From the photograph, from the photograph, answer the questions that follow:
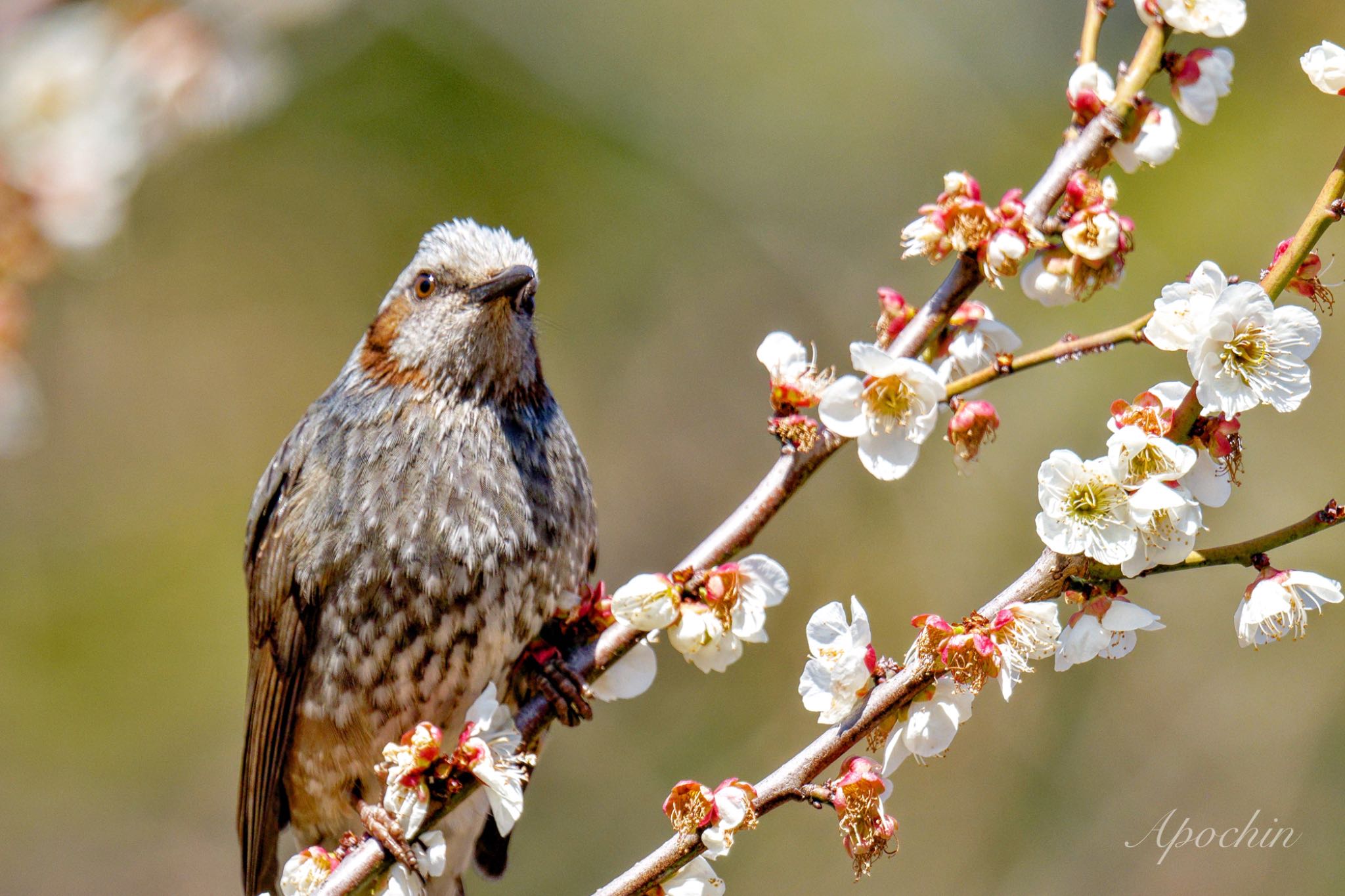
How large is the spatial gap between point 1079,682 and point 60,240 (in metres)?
4.71

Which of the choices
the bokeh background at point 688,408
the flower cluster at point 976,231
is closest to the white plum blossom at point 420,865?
the flower cluster at point 976,231

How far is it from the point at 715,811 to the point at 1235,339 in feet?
3.50

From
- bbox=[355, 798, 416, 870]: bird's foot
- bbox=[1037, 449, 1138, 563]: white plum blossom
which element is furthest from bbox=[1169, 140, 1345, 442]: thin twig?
bbox=[355, 798, 416, 870]: bird's foot

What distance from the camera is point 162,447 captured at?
810 cm

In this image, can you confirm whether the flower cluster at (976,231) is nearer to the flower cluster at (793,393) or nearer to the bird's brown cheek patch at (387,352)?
the flower cluster at (793,393)

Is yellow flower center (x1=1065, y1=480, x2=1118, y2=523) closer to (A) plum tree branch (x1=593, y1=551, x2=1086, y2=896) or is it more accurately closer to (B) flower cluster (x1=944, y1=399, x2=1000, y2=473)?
(A) plum tree branch (x1=593, y1=551, x2=1086, y2=896)

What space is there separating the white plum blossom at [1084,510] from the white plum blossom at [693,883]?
0.83 meters

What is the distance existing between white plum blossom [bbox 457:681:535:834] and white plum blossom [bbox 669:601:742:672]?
393 mm

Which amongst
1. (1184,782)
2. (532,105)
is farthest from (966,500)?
(532,105)

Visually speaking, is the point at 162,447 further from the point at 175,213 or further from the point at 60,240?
the point at 60,240

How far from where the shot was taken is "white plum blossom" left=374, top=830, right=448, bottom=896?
2340 millimetres

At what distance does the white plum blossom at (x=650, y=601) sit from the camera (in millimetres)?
2121

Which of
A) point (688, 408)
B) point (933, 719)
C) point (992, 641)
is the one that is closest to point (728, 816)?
point (933, 719)
